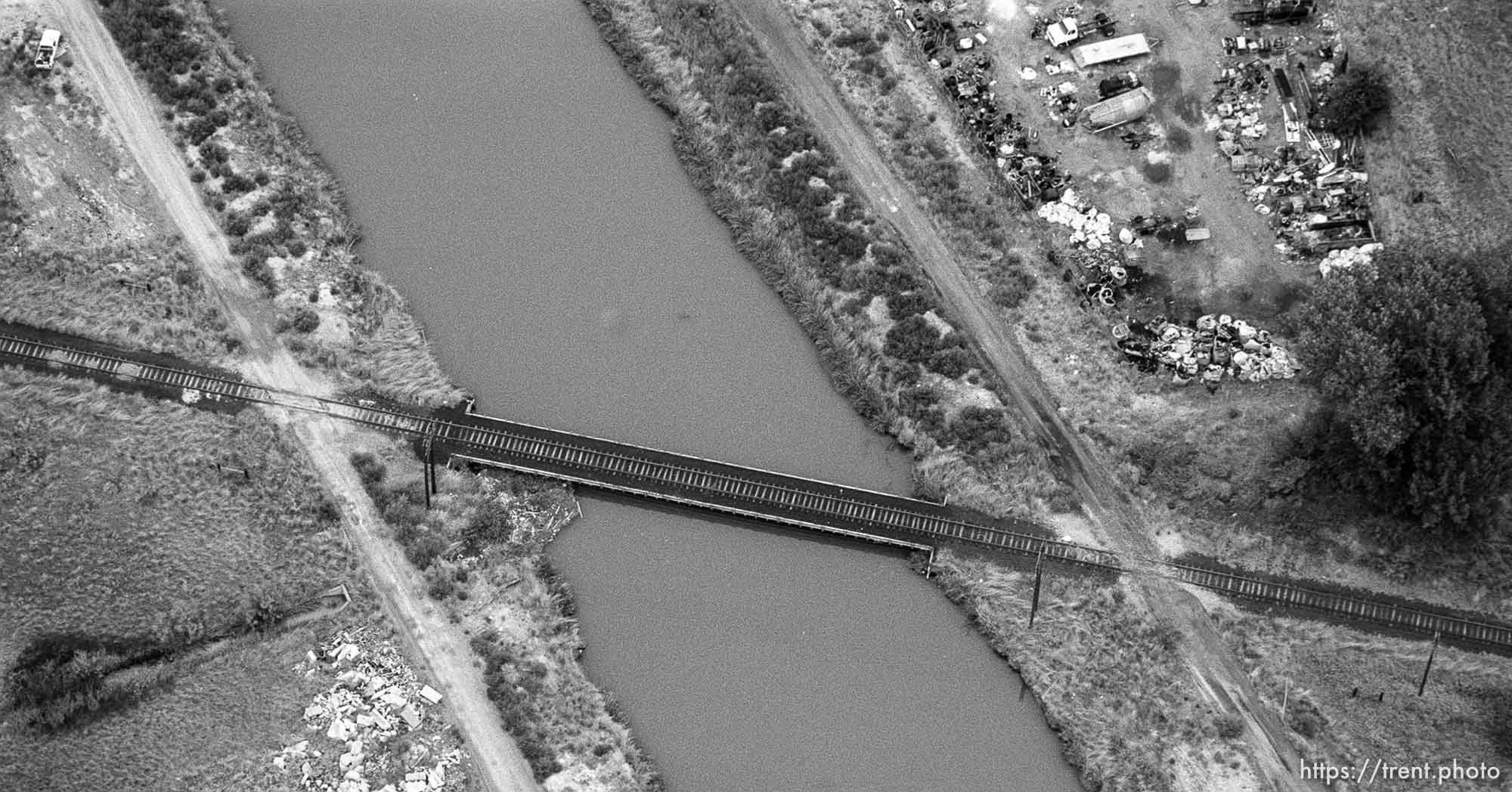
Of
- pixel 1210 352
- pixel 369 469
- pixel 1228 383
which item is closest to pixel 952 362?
pixel 1210 352

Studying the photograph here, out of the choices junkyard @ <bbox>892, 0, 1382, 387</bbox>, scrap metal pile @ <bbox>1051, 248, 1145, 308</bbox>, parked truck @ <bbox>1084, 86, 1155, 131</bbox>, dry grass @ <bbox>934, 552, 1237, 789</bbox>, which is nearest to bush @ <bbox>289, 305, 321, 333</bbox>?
dry grass @ <bbox>934, 552, 1237, 789</bbox>

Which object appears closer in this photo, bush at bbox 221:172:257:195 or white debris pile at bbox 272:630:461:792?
white debris pile at bbox 272:630:461:792

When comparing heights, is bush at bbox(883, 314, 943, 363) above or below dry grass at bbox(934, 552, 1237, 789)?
above

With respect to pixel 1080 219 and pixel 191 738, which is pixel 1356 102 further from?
pixel 191 738

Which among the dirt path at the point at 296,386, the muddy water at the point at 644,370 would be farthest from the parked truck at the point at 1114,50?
the dirt path at the point at 296,386

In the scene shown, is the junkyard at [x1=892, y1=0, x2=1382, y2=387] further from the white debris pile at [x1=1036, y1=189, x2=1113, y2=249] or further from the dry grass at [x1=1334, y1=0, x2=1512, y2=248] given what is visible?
the dry grass at [x1=1334, y1=0, x2=1512, y2=248]

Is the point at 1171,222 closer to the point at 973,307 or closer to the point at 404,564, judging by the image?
the point at 973,307
